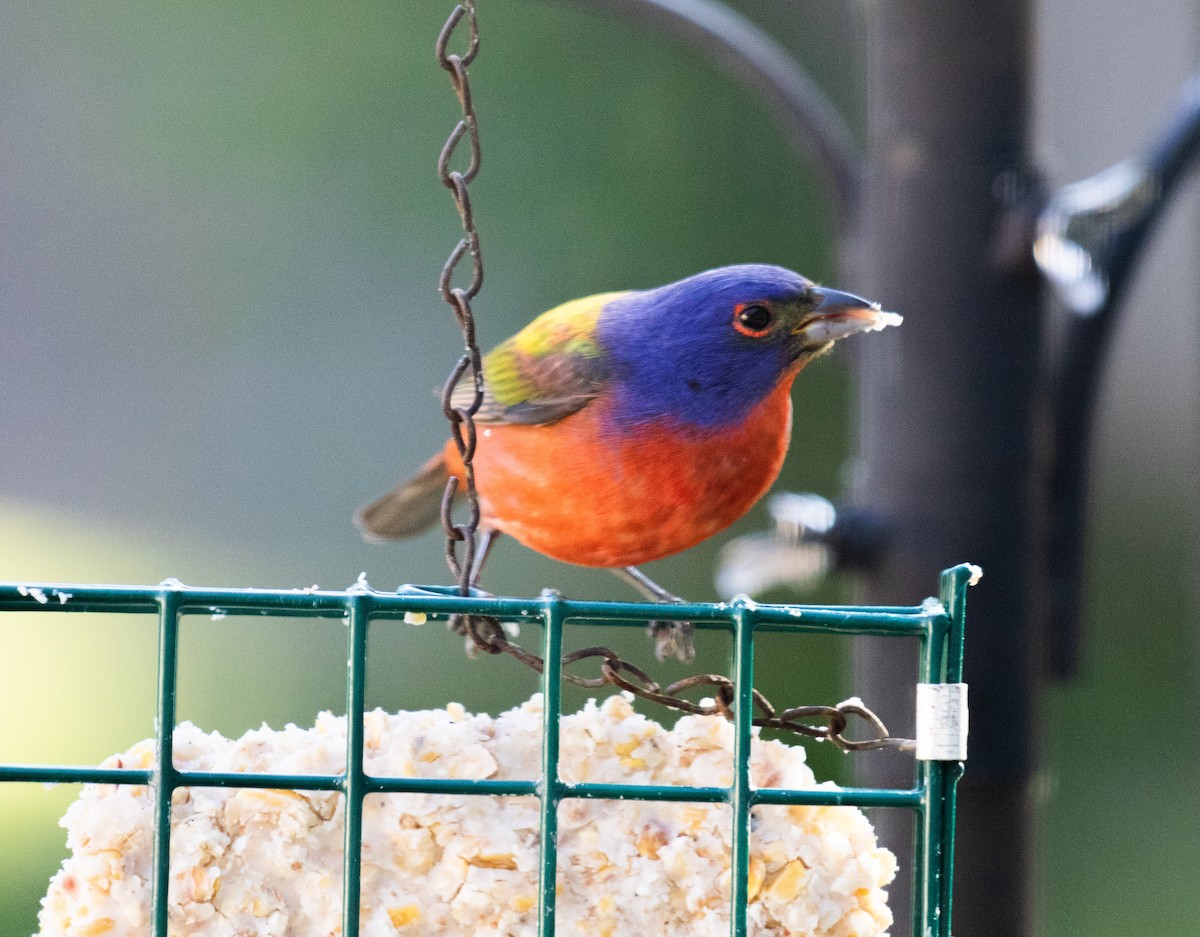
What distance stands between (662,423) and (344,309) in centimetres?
640

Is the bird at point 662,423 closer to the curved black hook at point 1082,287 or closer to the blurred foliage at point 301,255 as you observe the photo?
the curved black hook at point 1082,287

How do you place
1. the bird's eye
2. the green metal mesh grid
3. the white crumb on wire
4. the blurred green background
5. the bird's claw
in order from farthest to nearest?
the blurred green background, the bird's eye, the bird's claw, the white crumb on wire, the green metal mesh grid

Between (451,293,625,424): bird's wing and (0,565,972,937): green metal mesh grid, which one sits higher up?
(451,293,625,424): bird's wing

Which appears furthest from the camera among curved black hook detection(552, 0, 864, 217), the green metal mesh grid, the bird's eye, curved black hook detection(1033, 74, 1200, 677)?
curved black hook detection(552, 0, 864, 217)

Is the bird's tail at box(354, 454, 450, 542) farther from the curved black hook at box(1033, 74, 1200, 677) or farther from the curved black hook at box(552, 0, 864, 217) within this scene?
the curved black hook at box(1033, 74, 1200, 677)

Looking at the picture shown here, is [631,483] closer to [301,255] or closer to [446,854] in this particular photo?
[446,854]

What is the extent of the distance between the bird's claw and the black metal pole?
984 millimetres

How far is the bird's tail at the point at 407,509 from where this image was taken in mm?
3363

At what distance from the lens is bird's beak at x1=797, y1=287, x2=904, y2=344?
8.25 ft

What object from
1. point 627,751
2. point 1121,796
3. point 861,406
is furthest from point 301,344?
point 627,751

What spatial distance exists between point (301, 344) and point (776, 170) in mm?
2805

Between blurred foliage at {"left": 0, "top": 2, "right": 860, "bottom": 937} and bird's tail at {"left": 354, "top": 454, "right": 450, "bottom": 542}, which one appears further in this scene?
blurred foliage at {"left": 0, "top": 2, "right": 860, "bottom": 937}

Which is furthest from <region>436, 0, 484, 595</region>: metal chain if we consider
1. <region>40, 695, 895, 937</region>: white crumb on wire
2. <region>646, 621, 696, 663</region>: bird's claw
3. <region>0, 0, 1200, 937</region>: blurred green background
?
<region>0, 0, 1200, 937</region>: blurred green background

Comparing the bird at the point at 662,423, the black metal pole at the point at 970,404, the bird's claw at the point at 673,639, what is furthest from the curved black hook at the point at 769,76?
the bird's claw at the point at 673,639
